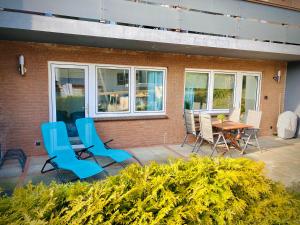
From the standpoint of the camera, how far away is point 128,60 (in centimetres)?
698

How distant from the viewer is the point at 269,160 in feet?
20.3

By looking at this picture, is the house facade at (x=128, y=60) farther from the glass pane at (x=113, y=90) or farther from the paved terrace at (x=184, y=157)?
the paved terrace at (x=184, y=157)

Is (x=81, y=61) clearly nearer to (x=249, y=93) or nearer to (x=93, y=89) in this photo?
(x=93, y=89)

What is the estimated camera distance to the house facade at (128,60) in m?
5.08

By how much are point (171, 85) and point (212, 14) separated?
238 centimetres

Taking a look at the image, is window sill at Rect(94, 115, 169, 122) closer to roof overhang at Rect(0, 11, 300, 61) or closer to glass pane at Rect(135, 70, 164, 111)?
glass pane at Rect(135, 70, 164, 111)

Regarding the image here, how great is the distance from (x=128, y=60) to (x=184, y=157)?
127 inches

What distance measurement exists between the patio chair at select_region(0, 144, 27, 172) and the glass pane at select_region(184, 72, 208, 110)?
5.06 m

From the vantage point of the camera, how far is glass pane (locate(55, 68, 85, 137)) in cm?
639

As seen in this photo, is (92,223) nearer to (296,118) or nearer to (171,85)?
(171,85)

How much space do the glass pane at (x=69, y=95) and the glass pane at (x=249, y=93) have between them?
604cm

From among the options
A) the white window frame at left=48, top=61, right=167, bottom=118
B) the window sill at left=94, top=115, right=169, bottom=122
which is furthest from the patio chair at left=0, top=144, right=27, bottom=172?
the window sill at left=94, top=115, right=169, bottom=122

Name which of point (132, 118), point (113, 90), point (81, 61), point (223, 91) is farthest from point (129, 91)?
point (223, 91)

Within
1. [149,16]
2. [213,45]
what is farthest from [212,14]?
[149,16]
